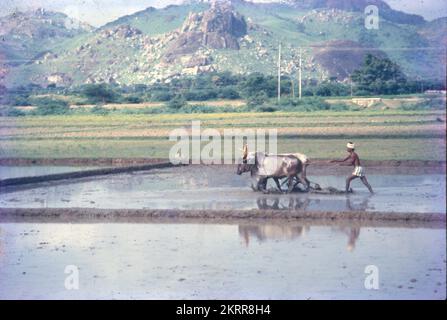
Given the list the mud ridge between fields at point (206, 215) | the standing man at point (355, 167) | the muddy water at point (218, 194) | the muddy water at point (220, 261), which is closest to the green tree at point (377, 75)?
the muddy water at point (218, 194)

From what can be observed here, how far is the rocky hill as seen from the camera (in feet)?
192

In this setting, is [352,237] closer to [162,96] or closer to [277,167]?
[277,167]

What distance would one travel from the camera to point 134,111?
35.5m

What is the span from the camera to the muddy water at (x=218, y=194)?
11133 millimetres

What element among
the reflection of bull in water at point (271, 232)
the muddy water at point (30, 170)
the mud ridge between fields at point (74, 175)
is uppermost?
the reflection of bull in water at point (271, 232)

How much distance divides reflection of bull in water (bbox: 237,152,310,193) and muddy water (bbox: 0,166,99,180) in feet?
14.1

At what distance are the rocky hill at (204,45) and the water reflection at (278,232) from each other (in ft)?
150

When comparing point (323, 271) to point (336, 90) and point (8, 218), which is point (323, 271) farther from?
point (336, 90)

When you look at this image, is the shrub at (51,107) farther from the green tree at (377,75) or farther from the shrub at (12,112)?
the green tree at (377,75)

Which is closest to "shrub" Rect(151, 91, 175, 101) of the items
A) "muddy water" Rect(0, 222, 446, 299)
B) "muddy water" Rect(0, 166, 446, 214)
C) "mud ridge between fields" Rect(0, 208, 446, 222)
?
"muddy water" Rect(0, 166, 446, 214)

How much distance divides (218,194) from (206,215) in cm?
207

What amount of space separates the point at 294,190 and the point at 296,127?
43.0 ft

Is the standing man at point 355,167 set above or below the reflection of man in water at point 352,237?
above

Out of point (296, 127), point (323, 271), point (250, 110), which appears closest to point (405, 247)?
point (323, 271)
